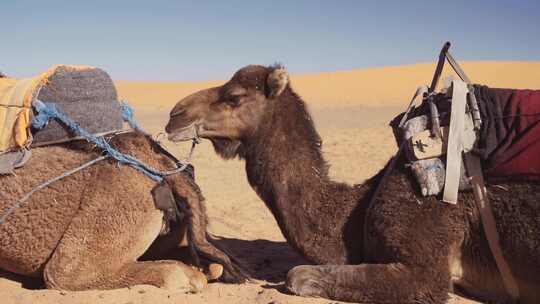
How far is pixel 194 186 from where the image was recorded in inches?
208

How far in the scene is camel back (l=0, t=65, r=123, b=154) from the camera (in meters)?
4.83

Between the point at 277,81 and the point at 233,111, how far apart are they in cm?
47

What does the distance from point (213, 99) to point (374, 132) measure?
13407 millimetres

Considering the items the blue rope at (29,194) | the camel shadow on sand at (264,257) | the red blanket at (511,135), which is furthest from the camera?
the camel shadow on sand at (264,257)

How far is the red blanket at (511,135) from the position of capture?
4117 mm

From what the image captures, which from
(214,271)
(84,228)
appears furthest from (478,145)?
(84,228)

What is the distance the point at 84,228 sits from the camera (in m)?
4.59

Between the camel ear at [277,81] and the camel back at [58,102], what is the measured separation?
1369 millimetres

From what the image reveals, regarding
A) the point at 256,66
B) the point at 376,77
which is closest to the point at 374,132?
the point at 256,66

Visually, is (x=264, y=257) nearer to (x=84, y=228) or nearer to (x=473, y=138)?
(x=84, y=228)

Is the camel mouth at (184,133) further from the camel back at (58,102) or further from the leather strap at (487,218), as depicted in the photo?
the leather strap at (487,218)

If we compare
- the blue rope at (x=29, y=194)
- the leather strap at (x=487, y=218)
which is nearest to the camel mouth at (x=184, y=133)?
the blue rope at (x=29, y=194)

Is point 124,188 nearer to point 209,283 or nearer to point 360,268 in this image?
point 209,283

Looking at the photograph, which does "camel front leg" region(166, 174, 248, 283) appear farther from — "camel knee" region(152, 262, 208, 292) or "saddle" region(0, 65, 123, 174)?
"saddle" region(0, 65, 123, 174)
